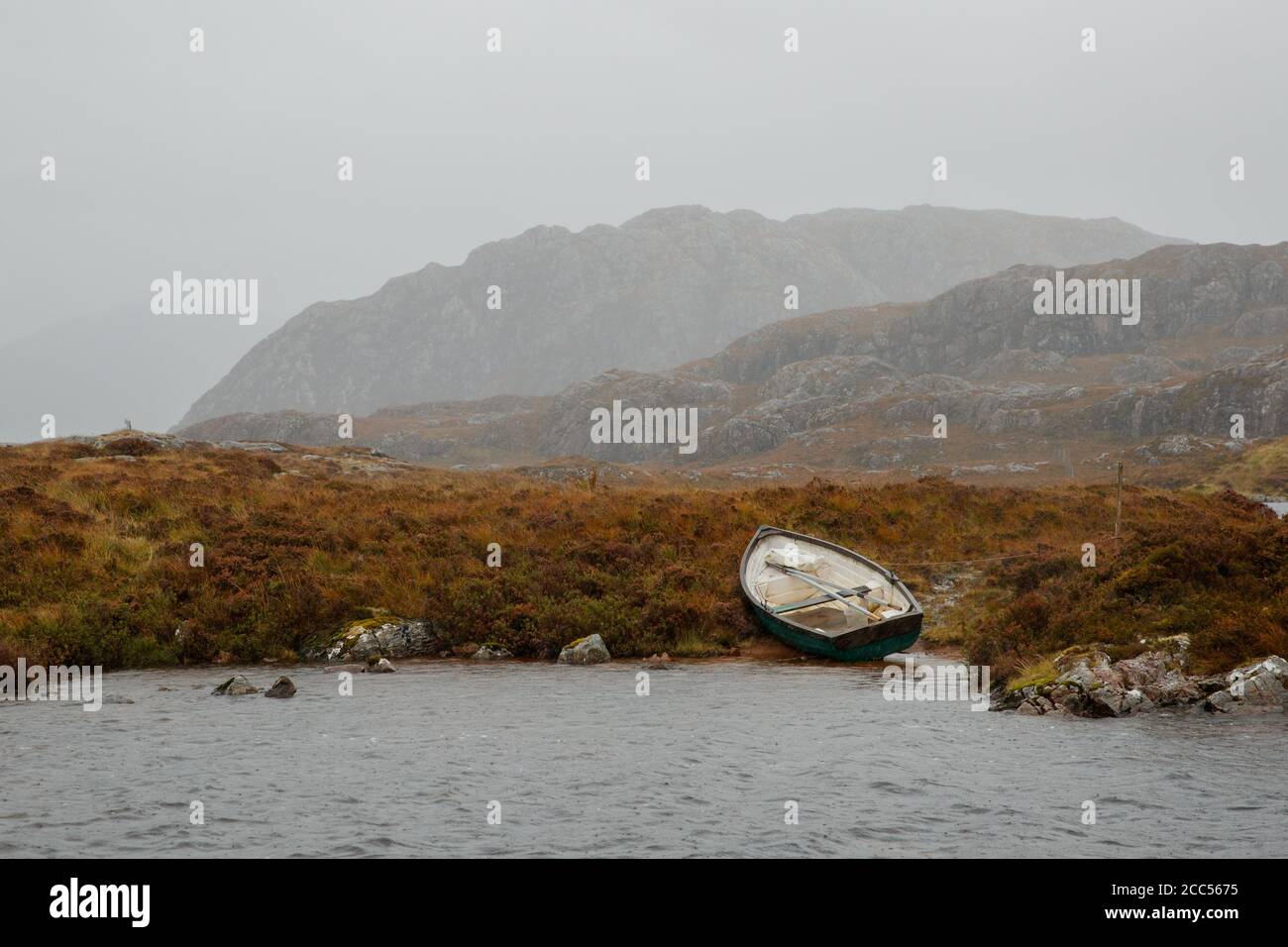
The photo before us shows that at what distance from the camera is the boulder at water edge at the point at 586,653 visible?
25.8m

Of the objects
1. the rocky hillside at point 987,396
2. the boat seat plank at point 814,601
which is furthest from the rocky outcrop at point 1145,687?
the rocky hillside at point 987,396

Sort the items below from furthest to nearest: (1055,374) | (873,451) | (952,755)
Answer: (1055,374)
(873,451)
(952,755)

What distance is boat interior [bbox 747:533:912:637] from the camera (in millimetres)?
27016

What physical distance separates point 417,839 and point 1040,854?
7.53 meters

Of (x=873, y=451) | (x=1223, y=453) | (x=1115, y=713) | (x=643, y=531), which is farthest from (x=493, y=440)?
(x=1115, y=713)

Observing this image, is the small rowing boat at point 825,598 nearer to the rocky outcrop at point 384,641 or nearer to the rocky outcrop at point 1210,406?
the rocky outcrop at point 384,641

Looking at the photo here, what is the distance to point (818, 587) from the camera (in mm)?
28297

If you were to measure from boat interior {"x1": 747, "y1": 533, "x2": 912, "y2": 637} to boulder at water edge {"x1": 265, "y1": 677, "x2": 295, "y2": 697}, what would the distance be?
1252 centimetres

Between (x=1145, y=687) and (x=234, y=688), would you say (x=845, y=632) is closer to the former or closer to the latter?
(x=1145, y=687)

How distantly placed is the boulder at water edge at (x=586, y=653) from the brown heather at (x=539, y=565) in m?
0.83

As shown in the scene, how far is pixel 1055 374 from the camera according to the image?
167000 mm
